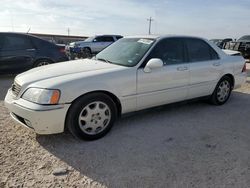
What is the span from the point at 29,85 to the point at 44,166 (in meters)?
1.11

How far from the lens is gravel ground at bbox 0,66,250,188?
9.11 ft

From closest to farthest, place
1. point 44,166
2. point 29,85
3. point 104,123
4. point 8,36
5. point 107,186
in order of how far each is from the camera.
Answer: point 107,186 < point 44,166 < point 29,85 < point 104,123 < point 8,36

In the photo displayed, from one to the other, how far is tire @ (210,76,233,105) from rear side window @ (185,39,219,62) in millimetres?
566

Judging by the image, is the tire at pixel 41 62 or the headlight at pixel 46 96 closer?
the headlight at pixel 46 96

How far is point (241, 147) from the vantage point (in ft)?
11.6

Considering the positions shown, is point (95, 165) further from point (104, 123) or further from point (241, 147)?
point (241, 147)

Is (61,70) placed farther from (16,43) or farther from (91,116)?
(16,43)

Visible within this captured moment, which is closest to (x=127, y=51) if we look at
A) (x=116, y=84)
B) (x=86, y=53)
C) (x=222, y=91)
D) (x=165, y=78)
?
(x=165, y=78)

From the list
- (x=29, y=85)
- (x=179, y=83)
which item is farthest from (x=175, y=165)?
(x=29, y=85)

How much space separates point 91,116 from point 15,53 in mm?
5172

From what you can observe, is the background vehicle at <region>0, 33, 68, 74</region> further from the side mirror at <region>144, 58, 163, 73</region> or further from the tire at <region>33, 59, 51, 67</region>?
the side mirror at <region>144, 58, 163, 73</region>

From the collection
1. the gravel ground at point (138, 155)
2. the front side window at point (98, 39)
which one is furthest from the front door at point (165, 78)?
the front side window at point (98, 39)

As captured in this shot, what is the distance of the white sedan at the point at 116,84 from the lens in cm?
335

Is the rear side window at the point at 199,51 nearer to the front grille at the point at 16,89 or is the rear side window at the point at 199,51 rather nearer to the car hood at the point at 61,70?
the car hood at the point at 61,70
